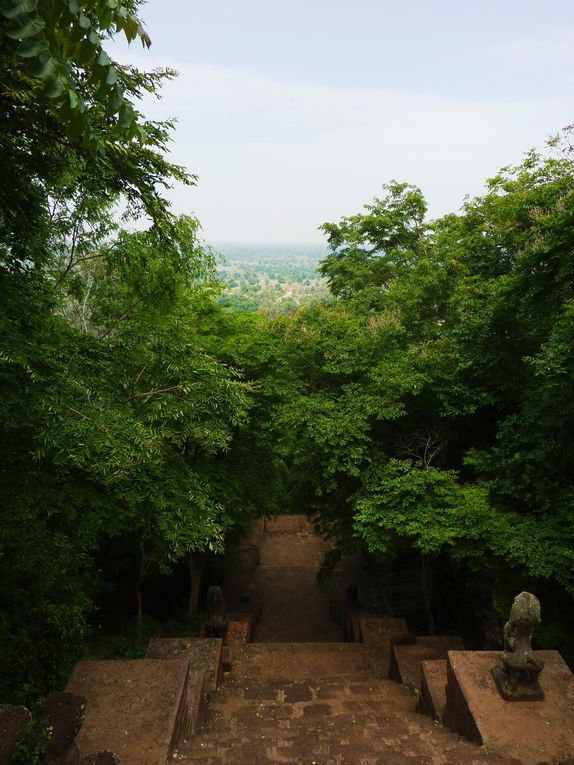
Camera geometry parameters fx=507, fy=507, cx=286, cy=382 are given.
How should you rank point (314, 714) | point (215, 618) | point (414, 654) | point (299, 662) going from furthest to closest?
point (215, 618) < point (299, 662) < point (414, 654) < point (314, 714)

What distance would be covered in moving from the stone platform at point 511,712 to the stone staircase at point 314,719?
240 mm

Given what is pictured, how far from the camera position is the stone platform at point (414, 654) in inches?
349

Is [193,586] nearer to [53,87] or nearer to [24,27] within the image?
[53,87]

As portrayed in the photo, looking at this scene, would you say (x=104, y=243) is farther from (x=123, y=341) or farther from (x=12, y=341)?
(x=12, y=341)

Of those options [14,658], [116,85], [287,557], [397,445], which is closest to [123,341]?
[14,658]

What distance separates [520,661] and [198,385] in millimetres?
5466

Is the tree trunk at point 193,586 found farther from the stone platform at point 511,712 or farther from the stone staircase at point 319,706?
the stone platform at point 511,712

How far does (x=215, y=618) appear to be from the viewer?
1057cm

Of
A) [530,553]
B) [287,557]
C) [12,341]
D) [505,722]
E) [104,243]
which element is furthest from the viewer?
[287,557]

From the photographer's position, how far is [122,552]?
12516mm

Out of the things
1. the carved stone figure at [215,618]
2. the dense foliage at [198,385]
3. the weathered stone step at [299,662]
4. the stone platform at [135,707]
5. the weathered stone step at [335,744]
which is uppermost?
the dense foliage at [198,385]

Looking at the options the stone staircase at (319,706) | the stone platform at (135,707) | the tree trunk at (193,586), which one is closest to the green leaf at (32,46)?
the stone staircase at (319,706)

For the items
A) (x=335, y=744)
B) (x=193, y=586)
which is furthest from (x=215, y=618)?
(x=335, y=744)

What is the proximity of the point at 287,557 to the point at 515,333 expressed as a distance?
13457 mm
